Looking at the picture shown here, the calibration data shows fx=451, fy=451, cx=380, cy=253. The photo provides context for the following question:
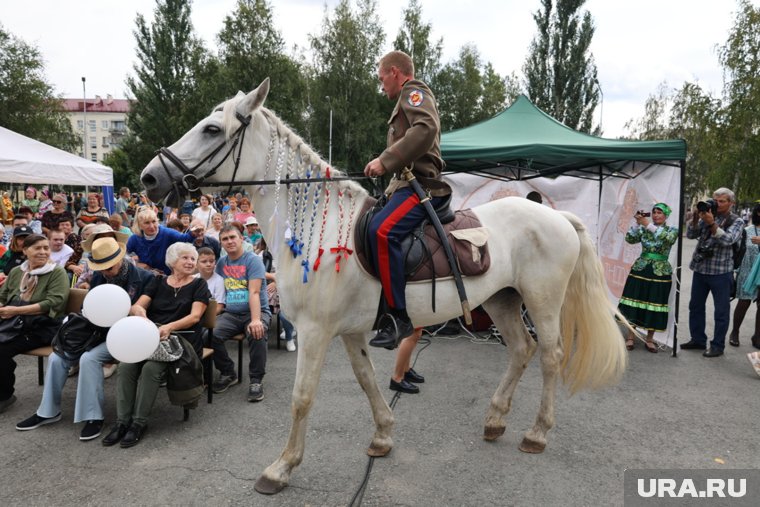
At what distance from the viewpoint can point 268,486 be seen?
9.01 ft

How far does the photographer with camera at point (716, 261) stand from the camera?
5543 millimetres

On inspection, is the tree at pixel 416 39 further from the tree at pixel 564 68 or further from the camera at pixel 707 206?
the camera at pixel 707 206

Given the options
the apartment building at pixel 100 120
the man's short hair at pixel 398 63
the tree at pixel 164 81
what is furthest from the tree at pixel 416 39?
the apartment building at pixel 100 120

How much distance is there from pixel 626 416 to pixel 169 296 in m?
4.10

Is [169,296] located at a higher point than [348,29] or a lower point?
lower

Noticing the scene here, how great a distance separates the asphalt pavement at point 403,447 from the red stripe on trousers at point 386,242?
124 centimetres

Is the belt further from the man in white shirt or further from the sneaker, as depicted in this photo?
the man in white shirt

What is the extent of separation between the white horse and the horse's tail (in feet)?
0.10

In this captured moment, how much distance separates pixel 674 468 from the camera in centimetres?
309

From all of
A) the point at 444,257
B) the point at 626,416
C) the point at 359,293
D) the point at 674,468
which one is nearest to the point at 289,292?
the point at 359,293

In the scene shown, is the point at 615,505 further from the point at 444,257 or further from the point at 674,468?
the point at 444,257

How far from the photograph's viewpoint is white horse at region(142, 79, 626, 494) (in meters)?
2.62

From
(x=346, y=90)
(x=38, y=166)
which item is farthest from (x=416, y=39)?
(x=38, y=166)

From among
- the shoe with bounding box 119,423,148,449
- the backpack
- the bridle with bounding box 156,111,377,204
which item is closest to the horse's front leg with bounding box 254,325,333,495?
the bridle with bounding box 156,111,377,204
